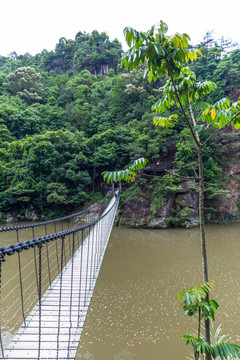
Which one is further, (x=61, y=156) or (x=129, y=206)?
(x=61, y=156)

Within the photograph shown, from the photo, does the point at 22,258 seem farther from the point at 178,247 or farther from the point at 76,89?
the point at 76,89

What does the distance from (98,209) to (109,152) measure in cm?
279

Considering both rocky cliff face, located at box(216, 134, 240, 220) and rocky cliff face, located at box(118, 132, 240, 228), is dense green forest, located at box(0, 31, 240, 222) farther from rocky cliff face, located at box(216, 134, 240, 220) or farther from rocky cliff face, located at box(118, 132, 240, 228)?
rocky cliff face, located at box(216, 134, 240, 220)

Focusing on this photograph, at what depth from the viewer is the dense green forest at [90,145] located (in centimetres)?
892

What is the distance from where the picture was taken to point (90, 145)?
10.4 metres

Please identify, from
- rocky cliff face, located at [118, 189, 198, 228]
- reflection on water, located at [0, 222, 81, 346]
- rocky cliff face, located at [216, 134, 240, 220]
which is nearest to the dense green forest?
rocky cliff face, located at [118, 189, 198, 228]

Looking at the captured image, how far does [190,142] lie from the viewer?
8516 mm

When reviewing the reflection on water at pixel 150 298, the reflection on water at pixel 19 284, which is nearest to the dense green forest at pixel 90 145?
the reflection on water at pixel 150 298

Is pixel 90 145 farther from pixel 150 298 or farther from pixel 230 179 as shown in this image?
pixel 150 298

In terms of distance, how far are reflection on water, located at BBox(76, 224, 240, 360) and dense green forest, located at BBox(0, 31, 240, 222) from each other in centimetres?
279

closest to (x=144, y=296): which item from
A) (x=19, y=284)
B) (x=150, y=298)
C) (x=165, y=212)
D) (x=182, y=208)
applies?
(x=150, y=298)

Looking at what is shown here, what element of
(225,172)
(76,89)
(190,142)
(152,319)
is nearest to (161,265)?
(152,319)

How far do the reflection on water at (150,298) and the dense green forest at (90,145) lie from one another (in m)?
2.79

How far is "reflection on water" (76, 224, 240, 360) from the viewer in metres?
2.35
